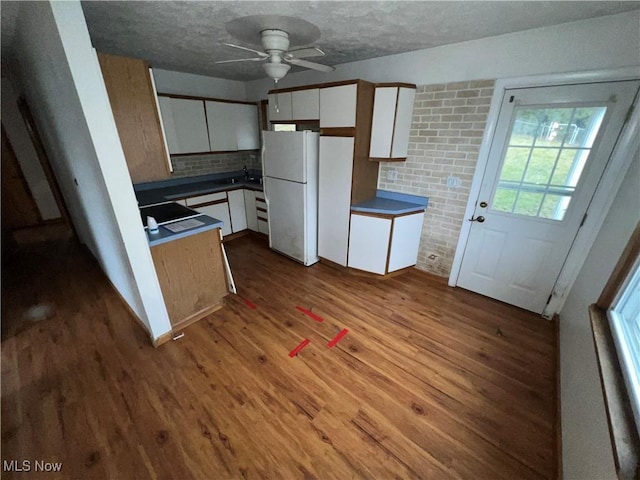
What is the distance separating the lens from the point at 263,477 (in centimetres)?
124

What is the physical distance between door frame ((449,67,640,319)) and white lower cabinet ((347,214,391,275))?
86cm

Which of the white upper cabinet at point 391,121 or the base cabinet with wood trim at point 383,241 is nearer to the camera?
the white upper cabinet at point 391,121

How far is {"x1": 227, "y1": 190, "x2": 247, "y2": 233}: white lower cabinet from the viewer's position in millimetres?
3777

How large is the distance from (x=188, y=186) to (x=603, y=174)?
453 centimetres

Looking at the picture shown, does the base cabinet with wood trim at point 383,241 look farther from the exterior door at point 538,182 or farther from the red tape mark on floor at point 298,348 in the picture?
the red tape mark on floor at point 298,348

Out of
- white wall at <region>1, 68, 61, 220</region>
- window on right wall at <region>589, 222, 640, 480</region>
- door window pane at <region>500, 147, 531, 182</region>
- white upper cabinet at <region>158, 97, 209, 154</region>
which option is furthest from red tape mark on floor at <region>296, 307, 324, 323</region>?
white wall at <region>1, 68, 61, 220</region>

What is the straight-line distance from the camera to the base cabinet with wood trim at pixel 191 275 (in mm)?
1981

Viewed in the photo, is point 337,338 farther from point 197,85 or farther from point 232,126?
point 197,85

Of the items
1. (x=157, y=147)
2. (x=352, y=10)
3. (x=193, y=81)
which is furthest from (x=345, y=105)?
(x=193, y=81)

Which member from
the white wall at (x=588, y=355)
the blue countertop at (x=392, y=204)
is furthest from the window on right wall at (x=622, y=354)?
the blue countertop at (x=392, y=204)

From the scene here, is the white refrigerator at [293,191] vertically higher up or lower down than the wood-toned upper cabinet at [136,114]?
lower down

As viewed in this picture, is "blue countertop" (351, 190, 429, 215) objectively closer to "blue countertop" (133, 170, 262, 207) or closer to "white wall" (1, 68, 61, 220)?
"blue countertop" (133, 170, 262, 207)

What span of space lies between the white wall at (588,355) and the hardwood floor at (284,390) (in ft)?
0.70

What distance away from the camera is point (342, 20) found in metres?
1.79
